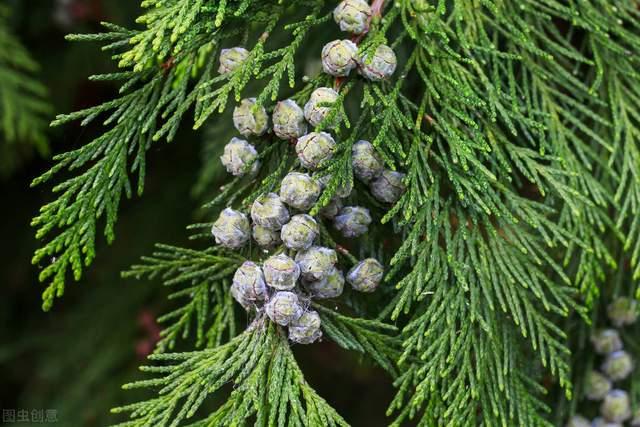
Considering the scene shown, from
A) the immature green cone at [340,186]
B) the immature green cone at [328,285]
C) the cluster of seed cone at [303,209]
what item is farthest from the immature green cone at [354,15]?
the immature green cone at [328,285]

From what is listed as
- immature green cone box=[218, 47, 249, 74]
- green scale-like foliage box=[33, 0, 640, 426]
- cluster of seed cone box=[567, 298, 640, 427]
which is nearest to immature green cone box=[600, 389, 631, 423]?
cluster of seed cone box=[567, 298, 640, 427]

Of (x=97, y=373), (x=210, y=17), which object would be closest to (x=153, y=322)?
(x=97, y=373)

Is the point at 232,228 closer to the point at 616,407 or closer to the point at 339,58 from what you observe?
the point at 339,58

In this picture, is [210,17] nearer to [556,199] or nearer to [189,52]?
[189,52]

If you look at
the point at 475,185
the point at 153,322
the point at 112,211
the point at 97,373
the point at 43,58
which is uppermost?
the point at 475,185

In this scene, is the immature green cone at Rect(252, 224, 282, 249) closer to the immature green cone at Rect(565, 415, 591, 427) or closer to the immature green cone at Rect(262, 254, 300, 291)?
the immature green cone at Rect(262, 254, 300, 291)

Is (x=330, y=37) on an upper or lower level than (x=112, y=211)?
upper
